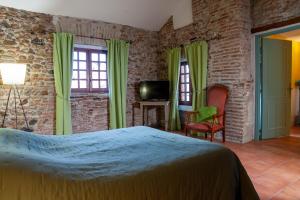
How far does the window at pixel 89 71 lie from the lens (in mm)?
5211

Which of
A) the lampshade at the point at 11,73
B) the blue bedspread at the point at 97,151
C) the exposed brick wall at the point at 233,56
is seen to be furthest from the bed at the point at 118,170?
the exposed brick wall at the point at 233,56

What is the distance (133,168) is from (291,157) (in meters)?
3.20

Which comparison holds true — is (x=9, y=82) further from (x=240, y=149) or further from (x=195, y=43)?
(x=240, y=149)

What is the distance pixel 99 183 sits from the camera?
1.34 metres

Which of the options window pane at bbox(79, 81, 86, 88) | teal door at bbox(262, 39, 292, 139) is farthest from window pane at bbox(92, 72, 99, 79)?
teal door at bbox(262, 39, 292, 139)

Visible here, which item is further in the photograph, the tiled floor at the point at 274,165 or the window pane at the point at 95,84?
the window pane at the point at 95,84

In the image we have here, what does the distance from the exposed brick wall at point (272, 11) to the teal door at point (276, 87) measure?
44cm

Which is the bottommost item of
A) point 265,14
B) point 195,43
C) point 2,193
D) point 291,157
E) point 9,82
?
point 291,157

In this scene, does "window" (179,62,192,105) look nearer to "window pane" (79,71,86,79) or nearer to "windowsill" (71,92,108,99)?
"windowsill" (71,92,108,99)

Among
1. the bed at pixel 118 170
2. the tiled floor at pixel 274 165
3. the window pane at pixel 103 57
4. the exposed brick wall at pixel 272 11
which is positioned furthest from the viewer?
the window pane at pixel 103 57

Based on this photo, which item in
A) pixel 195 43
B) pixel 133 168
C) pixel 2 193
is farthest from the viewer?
pixel 195 43

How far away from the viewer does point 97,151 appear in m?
1.93

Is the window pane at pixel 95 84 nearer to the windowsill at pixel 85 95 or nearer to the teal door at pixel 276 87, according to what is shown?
the windowsill at pixel 85 95

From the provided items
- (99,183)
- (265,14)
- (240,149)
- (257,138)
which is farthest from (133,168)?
(265,14)
